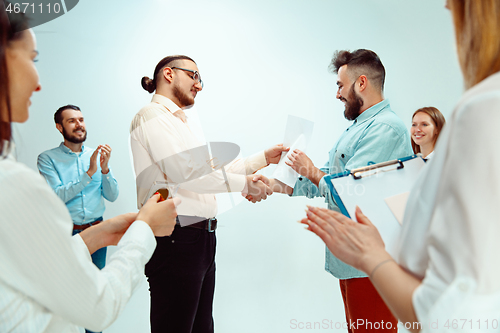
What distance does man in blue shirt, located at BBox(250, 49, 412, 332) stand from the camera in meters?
1.58

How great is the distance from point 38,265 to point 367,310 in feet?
4.79

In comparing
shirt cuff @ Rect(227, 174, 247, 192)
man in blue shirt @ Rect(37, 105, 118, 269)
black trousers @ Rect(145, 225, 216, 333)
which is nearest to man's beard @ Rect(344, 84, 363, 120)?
shirt cuff @ Rect(227, 174, 247, 192)

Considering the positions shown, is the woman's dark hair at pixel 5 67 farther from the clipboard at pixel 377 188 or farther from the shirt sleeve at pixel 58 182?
the shirt sleeve at pixel 58 182

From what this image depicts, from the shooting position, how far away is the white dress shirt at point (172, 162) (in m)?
1.64

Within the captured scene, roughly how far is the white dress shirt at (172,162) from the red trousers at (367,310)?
2.72 feet

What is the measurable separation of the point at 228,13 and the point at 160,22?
0.65 m

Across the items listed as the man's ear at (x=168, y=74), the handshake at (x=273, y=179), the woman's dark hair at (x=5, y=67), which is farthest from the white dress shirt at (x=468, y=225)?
the man's ear at (x=168, y=74)

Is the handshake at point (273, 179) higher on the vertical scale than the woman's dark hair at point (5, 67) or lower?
lower

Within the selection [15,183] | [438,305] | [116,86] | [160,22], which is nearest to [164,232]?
[15,183]

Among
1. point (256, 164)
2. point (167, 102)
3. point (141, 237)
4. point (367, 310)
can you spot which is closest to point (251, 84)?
point (256, 164)

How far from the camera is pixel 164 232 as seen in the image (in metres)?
0.93

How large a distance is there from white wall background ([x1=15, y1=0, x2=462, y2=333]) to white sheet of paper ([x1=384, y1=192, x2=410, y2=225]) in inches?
83.3

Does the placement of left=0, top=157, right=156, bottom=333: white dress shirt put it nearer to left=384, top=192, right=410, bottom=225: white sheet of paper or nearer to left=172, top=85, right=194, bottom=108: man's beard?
left=384, top=192, right=410, bottom=225: white sheet of paper

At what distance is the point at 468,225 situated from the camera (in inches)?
18.8
